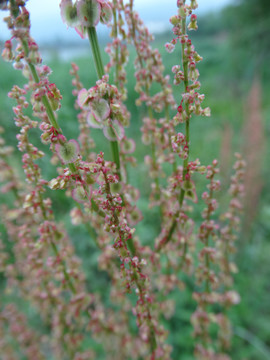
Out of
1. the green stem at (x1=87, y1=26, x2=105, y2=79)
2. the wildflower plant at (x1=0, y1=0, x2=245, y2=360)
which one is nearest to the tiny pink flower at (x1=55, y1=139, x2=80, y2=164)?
the wildflower plant at (x1=0, y1=0, x2=245, y2=360)

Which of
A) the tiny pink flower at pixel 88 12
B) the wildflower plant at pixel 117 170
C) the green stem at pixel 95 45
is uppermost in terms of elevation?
the tiny pink flower at pixel 88 12

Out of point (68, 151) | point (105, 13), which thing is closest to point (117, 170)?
point (68, 151)

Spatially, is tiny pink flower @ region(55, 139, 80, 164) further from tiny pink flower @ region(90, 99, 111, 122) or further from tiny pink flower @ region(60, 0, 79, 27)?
tiny pink flower @ region(60, 0, 79, 27)

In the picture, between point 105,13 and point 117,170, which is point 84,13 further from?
point 117,170

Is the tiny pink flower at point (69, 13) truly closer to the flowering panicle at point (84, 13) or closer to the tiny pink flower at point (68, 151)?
the flowering panicle at point (84, 13)

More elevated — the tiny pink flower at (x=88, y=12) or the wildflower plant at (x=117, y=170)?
the tiny pink flower at (x=88, y=12)

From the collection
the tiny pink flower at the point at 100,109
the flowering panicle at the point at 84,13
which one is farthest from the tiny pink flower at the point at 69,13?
the tiny pink flower at the point at 100,109

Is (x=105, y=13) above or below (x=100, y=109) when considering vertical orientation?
above

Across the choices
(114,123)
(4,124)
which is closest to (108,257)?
(114,123)

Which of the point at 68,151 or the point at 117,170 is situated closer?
the point at 68,151

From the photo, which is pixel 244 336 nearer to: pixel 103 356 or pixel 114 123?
pixel 103 356

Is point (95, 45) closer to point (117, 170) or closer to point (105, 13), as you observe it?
point (105, 13)
